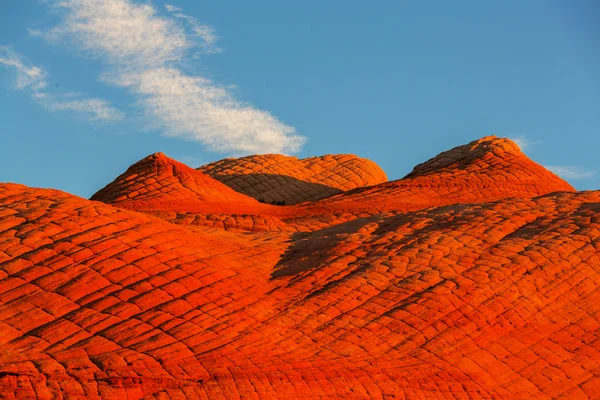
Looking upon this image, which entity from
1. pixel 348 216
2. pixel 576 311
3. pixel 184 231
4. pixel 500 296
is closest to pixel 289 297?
pixel 184 231

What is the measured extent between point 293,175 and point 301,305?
22.7 metres

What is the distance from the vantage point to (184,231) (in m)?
16.6

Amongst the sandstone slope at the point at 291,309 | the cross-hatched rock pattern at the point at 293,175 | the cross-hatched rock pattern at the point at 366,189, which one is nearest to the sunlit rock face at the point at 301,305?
the sandstone slope at the point at 291,309

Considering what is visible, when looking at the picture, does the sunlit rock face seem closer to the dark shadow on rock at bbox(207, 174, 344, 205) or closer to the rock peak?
the rock peak

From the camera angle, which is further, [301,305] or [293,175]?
[293,175]

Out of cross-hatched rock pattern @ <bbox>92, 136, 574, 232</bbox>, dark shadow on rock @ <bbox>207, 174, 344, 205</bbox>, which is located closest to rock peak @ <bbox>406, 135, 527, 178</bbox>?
cross-hatched rock pattern @ <bbox>92, 136, 574, 232</bbox>

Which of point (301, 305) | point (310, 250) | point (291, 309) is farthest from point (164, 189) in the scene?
point (291, 309)

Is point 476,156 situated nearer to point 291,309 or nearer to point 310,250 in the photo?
point 310,250

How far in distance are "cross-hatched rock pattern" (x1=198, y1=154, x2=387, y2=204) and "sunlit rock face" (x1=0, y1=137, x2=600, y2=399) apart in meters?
15.9

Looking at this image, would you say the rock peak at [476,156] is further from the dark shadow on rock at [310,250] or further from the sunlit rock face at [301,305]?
the dark shadow on rock at [310,250]

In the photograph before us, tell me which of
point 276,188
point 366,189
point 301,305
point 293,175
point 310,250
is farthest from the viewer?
point 293,175

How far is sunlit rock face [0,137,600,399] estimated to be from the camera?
1230cm

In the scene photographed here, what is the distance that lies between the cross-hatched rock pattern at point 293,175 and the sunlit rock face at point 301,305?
1590 cm

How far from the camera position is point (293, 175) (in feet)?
123
